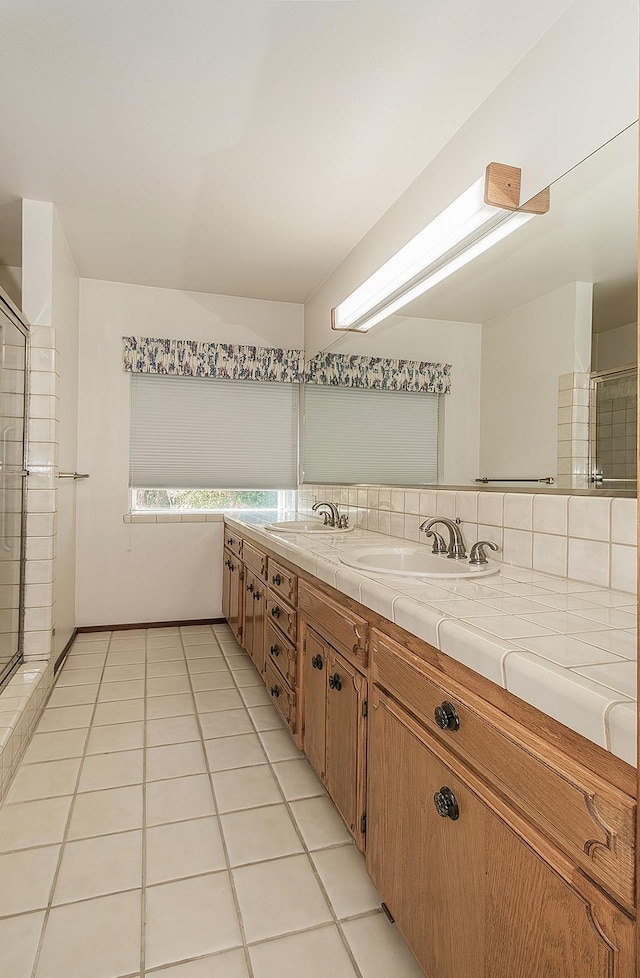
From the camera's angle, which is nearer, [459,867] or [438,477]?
[459,867]

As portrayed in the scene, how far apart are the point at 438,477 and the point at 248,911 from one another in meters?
1.54

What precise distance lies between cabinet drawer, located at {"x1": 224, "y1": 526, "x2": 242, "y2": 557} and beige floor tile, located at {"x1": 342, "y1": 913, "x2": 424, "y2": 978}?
2.12m

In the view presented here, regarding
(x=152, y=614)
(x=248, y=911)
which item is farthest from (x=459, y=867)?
(x=152, y=614)

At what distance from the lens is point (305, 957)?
1.26m

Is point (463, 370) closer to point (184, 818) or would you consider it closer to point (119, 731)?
point (184, 818)

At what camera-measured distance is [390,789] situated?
123cm

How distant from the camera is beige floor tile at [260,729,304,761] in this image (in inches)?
86.0

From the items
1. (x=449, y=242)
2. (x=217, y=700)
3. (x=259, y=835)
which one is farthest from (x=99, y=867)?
(x=449, y=242)

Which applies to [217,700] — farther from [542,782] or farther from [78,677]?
[542,782]

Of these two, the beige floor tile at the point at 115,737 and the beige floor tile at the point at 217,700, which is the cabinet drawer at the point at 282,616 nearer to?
the beige floor tile at the point at 217,700

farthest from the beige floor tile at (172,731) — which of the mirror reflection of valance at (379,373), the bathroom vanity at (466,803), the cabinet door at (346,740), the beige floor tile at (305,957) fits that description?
the mirror reflection of valance at (379,373)

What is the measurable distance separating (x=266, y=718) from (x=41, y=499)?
1.52 meters

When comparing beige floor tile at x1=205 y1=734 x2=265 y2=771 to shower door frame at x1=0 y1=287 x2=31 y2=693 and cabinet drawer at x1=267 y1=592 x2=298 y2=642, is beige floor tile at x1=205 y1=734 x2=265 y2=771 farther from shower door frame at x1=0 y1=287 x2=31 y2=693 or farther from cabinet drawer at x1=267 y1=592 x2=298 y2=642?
shower door frame at x1=0 y1=287 x2=31 y2=693

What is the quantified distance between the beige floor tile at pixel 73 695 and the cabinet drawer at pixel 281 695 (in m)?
0.92
